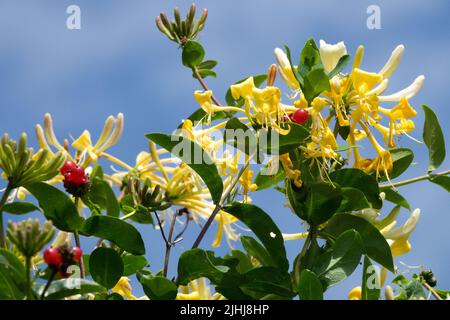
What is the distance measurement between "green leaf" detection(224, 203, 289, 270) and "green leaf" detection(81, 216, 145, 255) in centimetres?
23

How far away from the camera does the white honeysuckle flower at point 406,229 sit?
190 centimetres

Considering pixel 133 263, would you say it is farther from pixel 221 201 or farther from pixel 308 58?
pixel 308 58

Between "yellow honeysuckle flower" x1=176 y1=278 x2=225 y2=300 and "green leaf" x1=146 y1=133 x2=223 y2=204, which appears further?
"yellow honeysuckle flower" x1=176 y1=278 x2=225 y2=300

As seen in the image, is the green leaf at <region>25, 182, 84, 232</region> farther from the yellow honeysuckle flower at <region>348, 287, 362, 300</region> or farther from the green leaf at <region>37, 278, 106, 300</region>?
the yellow honeysuckle flower at <region>348, 287, 362, 300</region>

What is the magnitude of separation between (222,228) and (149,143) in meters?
0.31

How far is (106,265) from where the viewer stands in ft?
5.75

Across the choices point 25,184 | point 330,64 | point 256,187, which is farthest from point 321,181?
point 25,184

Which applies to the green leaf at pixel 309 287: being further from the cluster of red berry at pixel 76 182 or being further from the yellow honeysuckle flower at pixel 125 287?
the cluster of red berry at pixel 76 182

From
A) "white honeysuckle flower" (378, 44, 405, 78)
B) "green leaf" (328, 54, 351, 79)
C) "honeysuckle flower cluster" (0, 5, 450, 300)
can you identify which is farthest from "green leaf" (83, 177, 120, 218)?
"white honeysuckle flower" (378, 44, 405, 78)

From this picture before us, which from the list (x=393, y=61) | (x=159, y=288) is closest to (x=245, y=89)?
(x=393, y=61)

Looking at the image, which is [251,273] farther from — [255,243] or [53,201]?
[53,201]

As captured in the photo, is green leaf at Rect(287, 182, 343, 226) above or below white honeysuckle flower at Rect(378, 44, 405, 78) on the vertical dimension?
below

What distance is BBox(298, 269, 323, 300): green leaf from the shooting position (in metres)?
1.55

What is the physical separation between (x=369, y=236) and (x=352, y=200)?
0.29 feet
